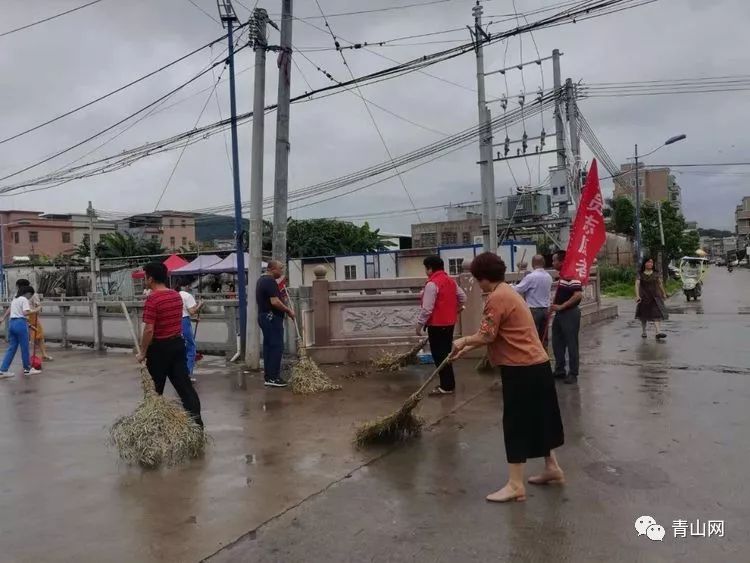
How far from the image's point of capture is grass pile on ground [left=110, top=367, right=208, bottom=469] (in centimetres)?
515

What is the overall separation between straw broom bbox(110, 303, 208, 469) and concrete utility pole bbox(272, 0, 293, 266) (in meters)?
4.48

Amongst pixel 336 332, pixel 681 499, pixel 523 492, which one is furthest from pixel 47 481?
pixel 336 332

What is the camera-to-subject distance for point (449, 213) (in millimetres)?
60438

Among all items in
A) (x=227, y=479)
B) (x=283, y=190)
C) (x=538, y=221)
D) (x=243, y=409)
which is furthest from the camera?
(x=538, y=221)

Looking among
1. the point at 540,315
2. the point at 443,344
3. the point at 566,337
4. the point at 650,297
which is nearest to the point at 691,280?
the point at 650,297

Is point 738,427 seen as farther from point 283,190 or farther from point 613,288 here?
point 613,288

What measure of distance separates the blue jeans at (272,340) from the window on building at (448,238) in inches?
1759

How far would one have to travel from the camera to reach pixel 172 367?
5.68 m

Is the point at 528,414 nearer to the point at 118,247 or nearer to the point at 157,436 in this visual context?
the point at 157,436

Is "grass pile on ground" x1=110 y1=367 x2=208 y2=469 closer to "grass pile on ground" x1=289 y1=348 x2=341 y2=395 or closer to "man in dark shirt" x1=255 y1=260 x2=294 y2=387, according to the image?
"grass pile on ground" x1=289 y1=348 x2=341 y2=395

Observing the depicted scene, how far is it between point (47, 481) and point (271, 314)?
3.64 meters

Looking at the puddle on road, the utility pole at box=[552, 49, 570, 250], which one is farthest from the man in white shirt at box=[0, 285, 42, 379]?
the utility pole at box=[552, 49, 570, 250]

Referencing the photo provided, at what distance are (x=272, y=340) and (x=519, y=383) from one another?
4597 mm

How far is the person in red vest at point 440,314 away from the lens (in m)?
7.36
